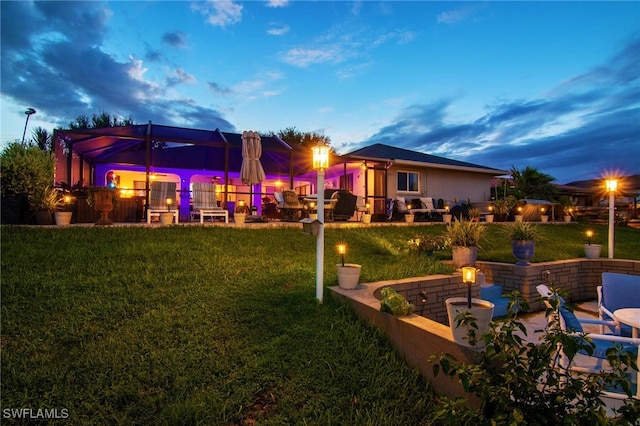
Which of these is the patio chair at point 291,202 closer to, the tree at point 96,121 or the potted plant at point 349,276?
the potted plant at point 349,276

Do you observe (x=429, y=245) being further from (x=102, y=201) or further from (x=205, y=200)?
(x=102, y=201)

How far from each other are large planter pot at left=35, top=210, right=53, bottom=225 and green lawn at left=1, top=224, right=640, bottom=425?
173 centimetres

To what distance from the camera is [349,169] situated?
14.7 m

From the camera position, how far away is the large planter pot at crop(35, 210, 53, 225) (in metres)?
6.48

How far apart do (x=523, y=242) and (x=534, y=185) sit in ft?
41.3

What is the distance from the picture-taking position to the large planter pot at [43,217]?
648 cm

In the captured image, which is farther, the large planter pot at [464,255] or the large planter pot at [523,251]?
the large planter pot at [523,251]

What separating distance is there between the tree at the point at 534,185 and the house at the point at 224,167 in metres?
1.31

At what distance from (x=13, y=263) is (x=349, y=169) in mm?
12152

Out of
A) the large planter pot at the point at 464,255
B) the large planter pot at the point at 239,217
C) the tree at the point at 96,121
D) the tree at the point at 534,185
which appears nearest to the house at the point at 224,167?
the tree at the point at 534,185

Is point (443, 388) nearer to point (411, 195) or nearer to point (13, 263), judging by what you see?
point (13, 263)

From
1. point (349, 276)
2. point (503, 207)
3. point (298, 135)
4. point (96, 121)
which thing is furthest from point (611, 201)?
point (96, 121)

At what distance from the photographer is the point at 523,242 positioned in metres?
6.37

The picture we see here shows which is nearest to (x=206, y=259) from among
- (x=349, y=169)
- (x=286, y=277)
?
(x=286, y=277)
